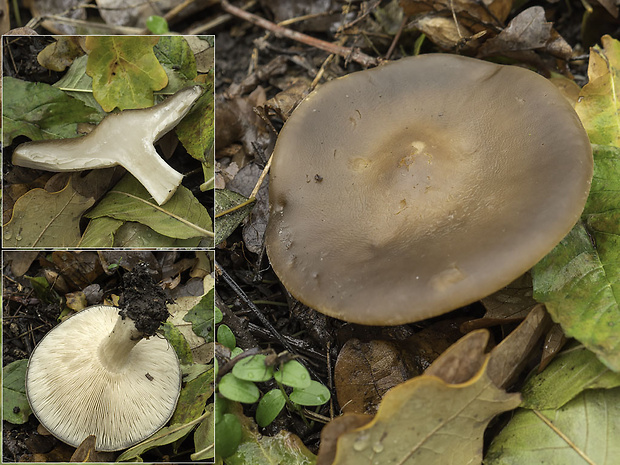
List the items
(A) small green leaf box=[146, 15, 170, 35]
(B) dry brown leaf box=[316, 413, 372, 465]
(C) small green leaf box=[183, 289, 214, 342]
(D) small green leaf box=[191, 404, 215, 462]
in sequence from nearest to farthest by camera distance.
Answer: (B) dry brown leaf box=[316, 413, 372, 465]
(D) small green leaf box=[191, 404, 215, 462]
(C) small green leaf box=[183, 289, 214, 342]
(A) small green leaf box=[146, 15, 170, 35]

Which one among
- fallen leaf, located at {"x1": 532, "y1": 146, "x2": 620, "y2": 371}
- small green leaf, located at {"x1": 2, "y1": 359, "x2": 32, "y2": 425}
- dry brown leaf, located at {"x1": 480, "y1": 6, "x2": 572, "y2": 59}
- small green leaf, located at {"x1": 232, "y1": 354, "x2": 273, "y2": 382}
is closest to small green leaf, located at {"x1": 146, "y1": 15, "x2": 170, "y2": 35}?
dry brown leaf, located at {"x1": 480, "y1": 6, "x2": 572, "y2": 59}

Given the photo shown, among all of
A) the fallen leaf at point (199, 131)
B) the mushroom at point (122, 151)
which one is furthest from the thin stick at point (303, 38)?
the mushroom at point (122, 151)

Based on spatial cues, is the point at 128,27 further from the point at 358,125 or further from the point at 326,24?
the point at 358,125

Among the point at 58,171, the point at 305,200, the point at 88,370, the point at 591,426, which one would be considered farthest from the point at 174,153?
the point at 591,426

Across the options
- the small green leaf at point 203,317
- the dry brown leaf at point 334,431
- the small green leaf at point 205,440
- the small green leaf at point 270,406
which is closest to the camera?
the dry brown leaf at point 334,431

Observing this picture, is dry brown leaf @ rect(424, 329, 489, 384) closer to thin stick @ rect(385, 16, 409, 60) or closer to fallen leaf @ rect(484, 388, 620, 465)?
fallen leaf @ rect(484, 388, 620, 465)

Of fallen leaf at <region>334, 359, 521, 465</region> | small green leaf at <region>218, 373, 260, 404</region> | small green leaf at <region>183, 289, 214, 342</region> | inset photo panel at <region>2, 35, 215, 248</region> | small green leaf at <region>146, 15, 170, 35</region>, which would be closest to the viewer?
fallen leaf at <region>334, 359, 521, 465</region>

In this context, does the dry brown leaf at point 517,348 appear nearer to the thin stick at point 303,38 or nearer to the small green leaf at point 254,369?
the small green leaf at point 254,369
